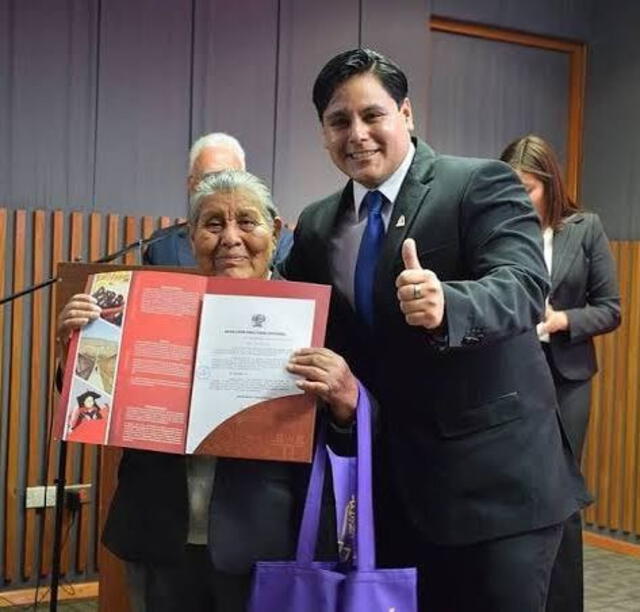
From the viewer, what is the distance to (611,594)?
4.44 metres

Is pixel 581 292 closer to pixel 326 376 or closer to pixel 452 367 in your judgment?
pixel 452 367

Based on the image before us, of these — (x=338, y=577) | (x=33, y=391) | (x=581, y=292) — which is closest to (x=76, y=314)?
(x=338, y=577)

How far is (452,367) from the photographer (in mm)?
1650

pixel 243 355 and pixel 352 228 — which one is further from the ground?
pixel 352 228

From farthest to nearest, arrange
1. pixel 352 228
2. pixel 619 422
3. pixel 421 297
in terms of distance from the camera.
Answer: pixel 619 422
pixel 352 228
pixel 421 297

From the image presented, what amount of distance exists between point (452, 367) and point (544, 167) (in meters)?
1.88

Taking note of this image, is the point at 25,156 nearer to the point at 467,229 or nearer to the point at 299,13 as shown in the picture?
the point at 299,13

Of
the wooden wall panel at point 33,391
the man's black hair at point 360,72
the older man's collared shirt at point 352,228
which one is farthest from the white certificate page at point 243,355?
the wooden wall panel at point 33,391

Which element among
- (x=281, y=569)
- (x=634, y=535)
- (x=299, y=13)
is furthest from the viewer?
(x=634, y=535)

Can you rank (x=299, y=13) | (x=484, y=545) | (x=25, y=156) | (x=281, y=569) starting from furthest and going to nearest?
1. (x=299, y=13)
2. (x=25, y=156)
3. (x=484, y=545)
4. (x=281, y=569)

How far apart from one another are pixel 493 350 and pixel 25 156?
122 inches

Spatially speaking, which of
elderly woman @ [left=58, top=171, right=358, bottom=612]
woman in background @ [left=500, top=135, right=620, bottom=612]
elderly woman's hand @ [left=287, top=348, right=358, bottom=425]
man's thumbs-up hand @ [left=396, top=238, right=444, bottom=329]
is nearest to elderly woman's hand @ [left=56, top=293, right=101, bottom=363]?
elderly woman @ [left=58, top=171, right=358, bottom=612]

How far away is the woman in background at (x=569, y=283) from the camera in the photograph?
3.36 m

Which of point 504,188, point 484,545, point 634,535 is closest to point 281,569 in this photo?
point 484,545
